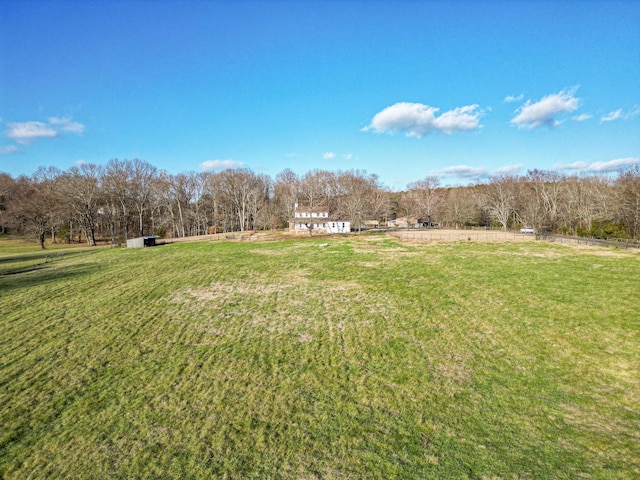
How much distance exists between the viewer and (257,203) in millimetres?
91812

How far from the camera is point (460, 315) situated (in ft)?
49.1

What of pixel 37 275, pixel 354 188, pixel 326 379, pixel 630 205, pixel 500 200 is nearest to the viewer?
pixel 326 379

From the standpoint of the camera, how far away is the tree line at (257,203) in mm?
55719

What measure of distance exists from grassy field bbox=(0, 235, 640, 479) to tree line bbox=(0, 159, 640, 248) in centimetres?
4645

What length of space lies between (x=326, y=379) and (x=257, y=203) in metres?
85.6

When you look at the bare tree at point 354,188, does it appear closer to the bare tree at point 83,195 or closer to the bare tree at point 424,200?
the bare tree at point 424,200

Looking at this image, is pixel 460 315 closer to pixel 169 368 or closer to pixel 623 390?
pixel 623 390

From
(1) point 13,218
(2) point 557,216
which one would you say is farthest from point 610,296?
(1) point 13,218

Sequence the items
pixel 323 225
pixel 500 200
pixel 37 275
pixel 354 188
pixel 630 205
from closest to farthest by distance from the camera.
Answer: pixel 37 275 → pixel 630 205 → pixel 323 225 → pixel 500 200 → pixel 354 188

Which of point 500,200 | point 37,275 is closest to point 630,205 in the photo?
point 500,200

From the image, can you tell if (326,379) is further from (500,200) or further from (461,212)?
(500,200)

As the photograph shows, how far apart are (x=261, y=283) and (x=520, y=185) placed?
312ft

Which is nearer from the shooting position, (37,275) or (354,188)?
(37,275)

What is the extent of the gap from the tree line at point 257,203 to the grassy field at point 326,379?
4645cm
